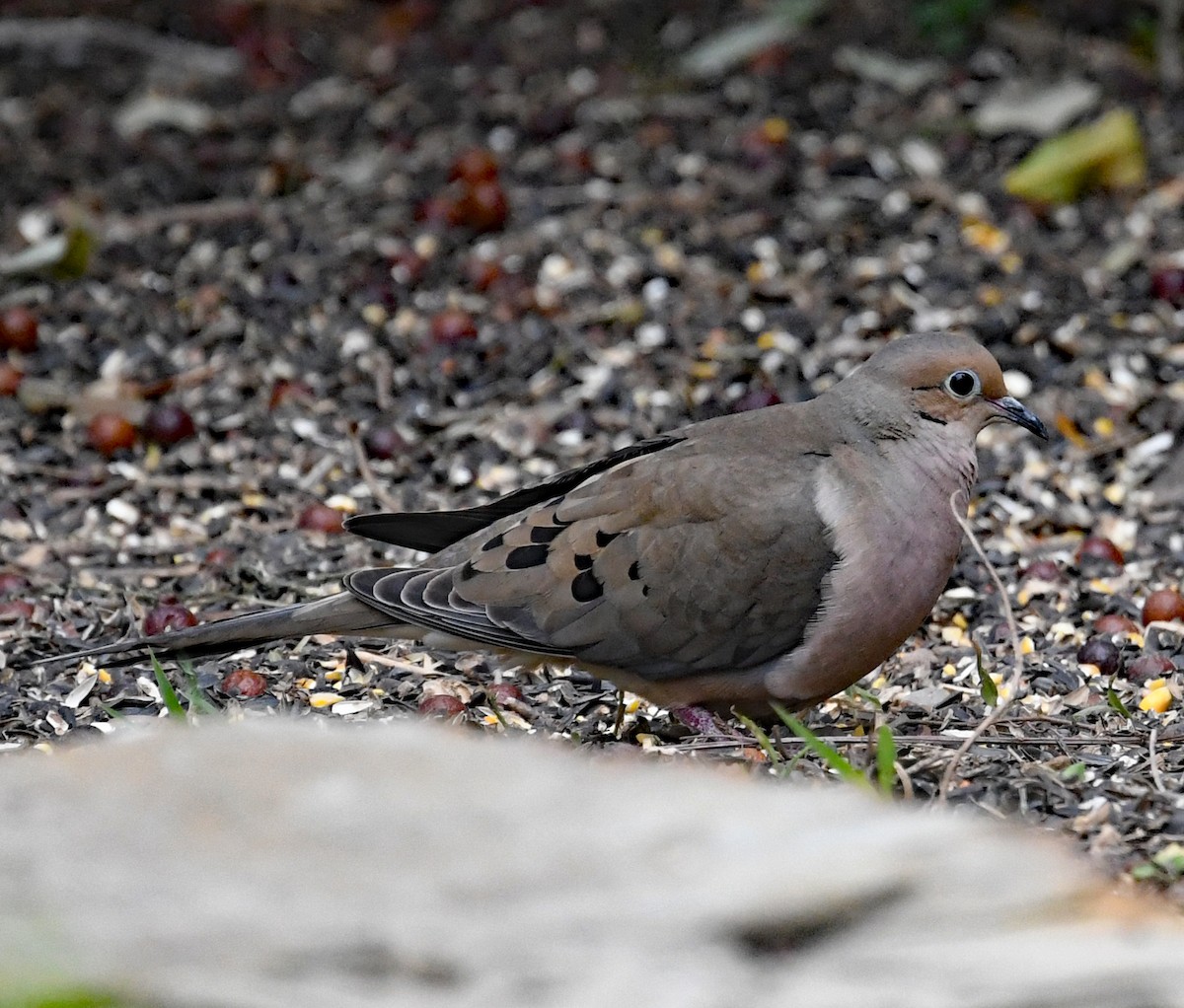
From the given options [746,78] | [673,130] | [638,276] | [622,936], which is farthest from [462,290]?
[622,936]

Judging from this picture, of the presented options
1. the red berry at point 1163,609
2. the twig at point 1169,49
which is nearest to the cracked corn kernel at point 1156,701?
the red berry at point 1163,609

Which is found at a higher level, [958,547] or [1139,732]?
[958,547]

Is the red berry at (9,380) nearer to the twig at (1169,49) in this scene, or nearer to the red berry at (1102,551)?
the red berry at (1102,551)

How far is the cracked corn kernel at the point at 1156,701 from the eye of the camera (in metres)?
4.05

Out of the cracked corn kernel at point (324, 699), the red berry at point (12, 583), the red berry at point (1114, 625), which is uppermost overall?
the red berry at point (12, 583)

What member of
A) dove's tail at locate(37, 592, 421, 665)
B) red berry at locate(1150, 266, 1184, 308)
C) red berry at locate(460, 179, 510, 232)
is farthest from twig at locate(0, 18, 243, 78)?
dove's tail at locate(37, 592, 421, 665)

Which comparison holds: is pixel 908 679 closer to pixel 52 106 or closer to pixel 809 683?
pixel 809 683

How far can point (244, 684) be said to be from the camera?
13.6ft

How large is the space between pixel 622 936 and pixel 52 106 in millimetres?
6525

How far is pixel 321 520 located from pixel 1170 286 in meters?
3.13

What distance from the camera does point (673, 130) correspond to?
24.0 feet

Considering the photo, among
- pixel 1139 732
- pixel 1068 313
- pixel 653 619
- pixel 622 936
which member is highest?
pixel 622 936

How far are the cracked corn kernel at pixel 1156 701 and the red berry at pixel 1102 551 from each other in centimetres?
82

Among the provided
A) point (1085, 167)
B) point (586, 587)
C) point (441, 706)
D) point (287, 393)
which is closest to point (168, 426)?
point (287, 393)
